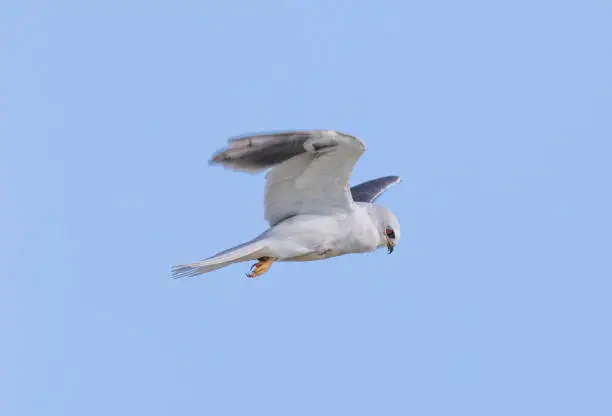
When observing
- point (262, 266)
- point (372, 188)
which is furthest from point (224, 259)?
point (372, 188)

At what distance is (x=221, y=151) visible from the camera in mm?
13375

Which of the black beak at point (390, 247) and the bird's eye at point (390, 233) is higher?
the bird's eye at point (390, 233)

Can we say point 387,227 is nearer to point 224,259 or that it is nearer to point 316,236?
point 316,236

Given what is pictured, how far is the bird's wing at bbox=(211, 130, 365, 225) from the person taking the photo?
13445 mm

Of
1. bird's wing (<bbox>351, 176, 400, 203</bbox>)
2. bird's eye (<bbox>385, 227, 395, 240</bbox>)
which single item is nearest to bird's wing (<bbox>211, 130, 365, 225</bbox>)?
bird's eye (<bbox>385, 227, 395, 240</bbox>)

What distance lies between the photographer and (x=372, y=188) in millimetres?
17547

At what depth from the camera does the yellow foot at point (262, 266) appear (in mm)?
14602

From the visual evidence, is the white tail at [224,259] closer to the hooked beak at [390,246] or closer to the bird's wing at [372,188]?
the hooked beak at [390,246]

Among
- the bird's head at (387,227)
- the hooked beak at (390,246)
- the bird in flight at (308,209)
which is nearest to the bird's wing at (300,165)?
the bird in flight at (308,209)

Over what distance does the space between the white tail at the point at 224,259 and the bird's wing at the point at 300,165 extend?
0.57 m

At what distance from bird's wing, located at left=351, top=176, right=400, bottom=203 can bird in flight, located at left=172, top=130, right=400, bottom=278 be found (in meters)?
1.51

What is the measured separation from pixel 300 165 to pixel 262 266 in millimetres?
1283

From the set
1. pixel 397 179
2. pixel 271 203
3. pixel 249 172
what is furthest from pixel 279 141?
pixel 397 179

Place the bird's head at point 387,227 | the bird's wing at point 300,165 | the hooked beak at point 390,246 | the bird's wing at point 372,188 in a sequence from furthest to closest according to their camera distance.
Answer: the bird's wing at point 372,188
the hooked beak at point 390,246
the bird's head at point 387,227
the bird's wing at point 300,165
